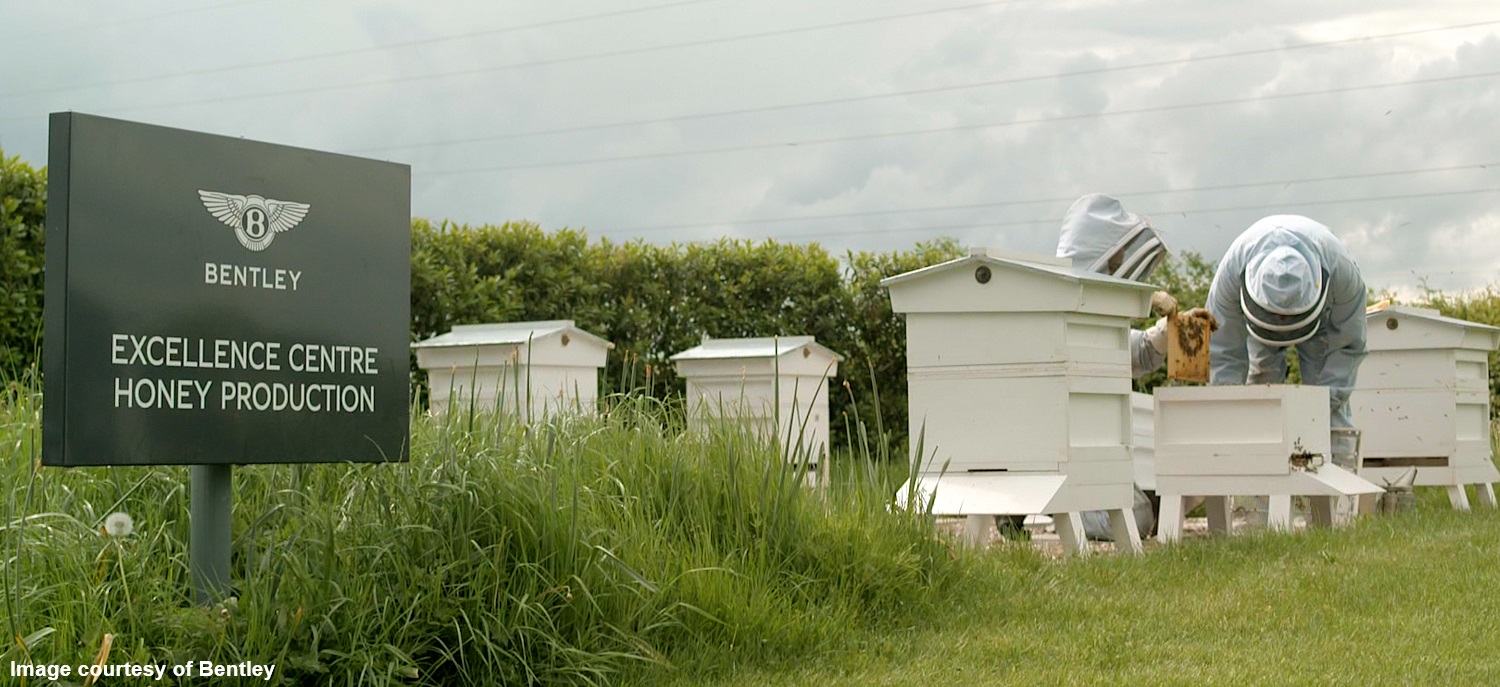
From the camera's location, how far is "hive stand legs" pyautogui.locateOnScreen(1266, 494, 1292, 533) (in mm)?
7418

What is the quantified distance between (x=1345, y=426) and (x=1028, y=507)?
144 inches

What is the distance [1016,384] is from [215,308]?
3.83 meters

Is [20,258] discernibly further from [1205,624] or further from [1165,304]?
[1205,624]

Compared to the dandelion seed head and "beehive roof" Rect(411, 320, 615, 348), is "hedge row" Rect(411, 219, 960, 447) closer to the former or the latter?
"beehive roof" Rect(411, 320, 615, 348)

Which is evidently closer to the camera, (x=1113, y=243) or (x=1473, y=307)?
(x=1113, y=243)

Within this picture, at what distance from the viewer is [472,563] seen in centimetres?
403

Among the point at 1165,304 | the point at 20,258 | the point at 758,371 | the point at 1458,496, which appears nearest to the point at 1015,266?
the point at 1165,304

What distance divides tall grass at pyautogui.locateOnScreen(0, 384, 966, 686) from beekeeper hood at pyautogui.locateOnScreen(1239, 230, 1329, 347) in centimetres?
395

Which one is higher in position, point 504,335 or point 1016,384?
point 504,335

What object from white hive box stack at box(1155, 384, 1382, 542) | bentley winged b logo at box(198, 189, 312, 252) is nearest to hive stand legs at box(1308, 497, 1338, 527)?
white hive box stack at box(1155, 384, 1382, 542)

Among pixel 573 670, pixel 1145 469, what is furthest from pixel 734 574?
pixel 1145 469

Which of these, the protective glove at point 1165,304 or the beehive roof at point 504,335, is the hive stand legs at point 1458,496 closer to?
the protective glove at point 1165,304

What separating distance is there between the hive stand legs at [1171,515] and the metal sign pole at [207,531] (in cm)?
521

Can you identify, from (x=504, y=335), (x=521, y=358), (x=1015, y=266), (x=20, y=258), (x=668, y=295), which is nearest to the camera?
(x=1015, y=266)
